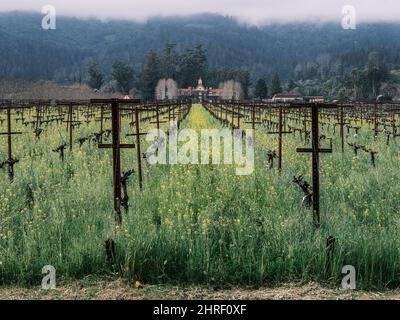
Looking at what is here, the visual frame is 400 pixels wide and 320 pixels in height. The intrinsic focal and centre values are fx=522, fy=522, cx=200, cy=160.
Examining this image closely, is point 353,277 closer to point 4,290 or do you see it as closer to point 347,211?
point 347,211

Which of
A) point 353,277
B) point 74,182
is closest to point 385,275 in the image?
point 353,277

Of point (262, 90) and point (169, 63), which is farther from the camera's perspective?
point (169, 63)

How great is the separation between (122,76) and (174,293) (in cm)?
12625

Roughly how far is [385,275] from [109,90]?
13308cm

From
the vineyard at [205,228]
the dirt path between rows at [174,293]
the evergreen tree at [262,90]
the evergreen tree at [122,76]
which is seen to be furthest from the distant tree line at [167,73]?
the dirt path between rows at [174,293]

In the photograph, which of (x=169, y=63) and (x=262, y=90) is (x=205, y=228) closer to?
(x=262, y=90)

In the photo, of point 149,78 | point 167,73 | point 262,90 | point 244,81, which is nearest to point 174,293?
point 149,78

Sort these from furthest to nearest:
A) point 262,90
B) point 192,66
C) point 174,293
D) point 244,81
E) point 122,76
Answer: point 192,66
point 244,81
point 122,76
point 262,90
point 174,293

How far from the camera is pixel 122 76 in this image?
12888cm

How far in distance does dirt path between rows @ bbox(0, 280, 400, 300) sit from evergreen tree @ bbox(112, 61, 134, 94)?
12493 centimetres

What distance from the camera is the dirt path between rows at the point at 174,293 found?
590 centimetres

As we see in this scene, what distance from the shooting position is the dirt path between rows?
590 cm

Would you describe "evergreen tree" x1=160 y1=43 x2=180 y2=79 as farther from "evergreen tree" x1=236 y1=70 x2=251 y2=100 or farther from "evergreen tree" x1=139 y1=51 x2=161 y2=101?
"evergreen tree" x1=236 y1=70 x2=251 y2=100
